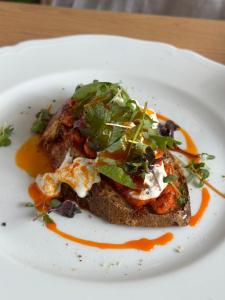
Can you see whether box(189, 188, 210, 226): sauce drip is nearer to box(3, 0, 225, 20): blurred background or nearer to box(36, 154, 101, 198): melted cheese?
box(36, 154, 101, 198): melted cheese

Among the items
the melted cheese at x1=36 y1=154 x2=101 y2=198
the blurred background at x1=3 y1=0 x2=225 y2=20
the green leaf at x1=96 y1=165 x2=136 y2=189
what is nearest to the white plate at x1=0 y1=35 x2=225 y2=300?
the melted cheese at x1=36 y1=154 x2=101 y2=198

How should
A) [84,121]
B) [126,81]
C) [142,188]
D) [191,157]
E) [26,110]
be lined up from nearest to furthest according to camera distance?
[142,188] → [84,121] → [191,157] → [26,110] → [126,81]

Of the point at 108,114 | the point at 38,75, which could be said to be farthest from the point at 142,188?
the point at 38,75

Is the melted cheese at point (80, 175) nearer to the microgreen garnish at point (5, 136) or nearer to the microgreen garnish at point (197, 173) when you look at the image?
the microgreen garnish at point (5, 136)

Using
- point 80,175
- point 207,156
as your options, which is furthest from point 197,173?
point 80,175

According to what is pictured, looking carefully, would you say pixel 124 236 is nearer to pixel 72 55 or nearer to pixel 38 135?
pixel 38 135

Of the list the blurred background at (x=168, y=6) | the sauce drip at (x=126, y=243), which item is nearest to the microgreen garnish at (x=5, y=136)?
the sauce drip at (x=126, y=243)
